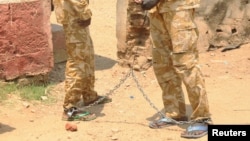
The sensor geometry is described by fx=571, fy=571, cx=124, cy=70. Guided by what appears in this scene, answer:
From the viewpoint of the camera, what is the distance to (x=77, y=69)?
5504mm

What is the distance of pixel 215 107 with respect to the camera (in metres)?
5.73

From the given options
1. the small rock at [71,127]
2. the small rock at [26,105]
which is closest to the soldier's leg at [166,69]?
the small rock at [71,127]

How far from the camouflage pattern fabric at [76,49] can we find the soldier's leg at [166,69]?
2.30 feet

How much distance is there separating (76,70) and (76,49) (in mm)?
207

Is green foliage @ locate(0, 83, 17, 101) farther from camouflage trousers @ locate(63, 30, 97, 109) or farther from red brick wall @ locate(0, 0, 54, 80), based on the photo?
camouflage trousers @ locate(63, 30, 97, 109)

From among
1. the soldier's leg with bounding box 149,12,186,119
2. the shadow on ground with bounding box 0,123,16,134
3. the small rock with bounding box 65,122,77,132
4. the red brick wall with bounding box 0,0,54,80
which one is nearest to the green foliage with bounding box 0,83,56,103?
the red brick wall with bounding box 0,0,54,80

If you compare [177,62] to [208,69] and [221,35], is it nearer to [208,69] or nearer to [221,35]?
[208,69]

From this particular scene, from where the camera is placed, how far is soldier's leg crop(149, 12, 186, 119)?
16.4ft

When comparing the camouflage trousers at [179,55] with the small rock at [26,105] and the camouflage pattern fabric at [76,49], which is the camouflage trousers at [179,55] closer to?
the camouflage pattern fabric at [76,49]

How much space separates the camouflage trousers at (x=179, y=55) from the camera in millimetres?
4711

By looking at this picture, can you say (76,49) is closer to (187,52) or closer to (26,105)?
(26,105)

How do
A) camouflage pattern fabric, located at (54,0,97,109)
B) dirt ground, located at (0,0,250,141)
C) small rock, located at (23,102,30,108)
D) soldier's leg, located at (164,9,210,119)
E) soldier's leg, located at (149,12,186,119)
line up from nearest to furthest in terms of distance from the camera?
soldier's leg, located at (164,9,210,119)
soldier's leg, located at (149,12,186,119)
dirt ground, located at (0,0,250,141)
camouflage pattern fabric, located at (54,0,97,109)
small rock, located at (23,102,30,108)

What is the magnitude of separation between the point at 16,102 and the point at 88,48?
1142mm

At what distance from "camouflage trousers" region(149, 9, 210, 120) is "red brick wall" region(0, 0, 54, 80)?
1845mm
